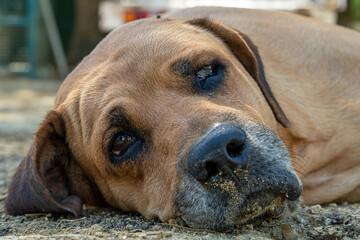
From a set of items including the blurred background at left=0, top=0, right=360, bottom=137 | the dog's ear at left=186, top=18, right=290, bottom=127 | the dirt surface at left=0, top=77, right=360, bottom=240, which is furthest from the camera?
the blurred background at left=0, top=0, right=360, bottom=137

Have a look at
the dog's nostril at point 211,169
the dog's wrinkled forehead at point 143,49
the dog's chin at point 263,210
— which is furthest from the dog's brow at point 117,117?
the dog's chin at point 263,210

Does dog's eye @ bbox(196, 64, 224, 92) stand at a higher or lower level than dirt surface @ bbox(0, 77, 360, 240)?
higher

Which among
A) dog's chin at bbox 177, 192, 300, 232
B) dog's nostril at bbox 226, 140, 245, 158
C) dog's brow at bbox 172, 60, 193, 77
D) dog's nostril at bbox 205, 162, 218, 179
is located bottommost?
dog's chin at bbox 177, 192, 300, 232

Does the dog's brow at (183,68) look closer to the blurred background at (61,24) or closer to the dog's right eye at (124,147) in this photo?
the dog's right eye at (124,147)

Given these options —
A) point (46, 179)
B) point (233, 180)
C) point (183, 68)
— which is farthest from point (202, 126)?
point (46, 179)

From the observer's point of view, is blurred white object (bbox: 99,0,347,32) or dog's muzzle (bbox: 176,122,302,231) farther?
blurred white object (bbox: 99,0,347,32)

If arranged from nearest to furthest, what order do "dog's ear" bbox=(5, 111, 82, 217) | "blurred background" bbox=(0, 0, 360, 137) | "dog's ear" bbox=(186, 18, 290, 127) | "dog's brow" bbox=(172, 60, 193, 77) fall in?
"dog's brow" bbox=(172, 60, 193, 77) < "dog's ear" bbox=(5, 111, 82, 217) < "dog's ear" bbox=(186, 18, 290, 127) < "blurred background" bbox=(0, 0, 360, 137)

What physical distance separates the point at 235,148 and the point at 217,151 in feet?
0.60

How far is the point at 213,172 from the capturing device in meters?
3.02

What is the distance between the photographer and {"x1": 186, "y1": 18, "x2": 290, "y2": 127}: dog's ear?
423cm

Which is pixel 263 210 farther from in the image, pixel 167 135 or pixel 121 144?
pixel 121 144

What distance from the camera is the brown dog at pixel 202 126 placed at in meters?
3.14

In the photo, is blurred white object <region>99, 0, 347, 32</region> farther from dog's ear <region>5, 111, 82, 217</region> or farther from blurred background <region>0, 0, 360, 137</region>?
dog's ear <region>5, 111, 82, 217</region>

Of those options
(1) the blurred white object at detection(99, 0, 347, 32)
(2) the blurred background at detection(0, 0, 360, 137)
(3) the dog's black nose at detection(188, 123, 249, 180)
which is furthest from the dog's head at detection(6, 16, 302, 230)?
(1) the blurred white object at detection(99, 0, 347, 32)
